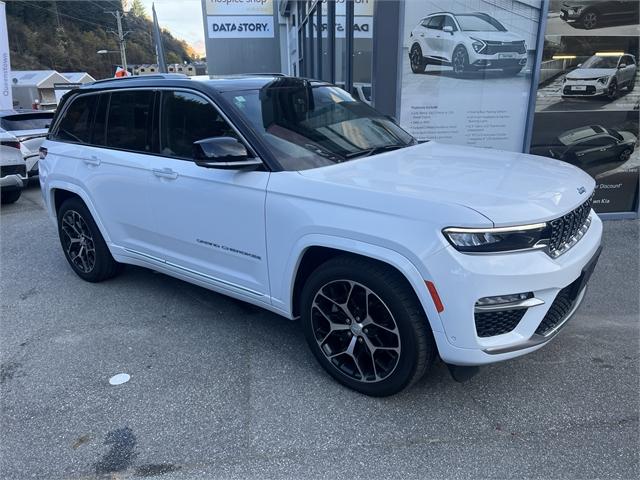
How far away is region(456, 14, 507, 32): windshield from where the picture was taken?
19.6 feet

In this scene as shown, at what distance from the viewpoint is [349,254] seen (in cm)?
276

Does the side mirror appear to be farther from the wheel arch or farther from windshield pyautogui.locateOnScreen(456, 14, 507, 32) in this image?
windshield pyautogui.locateOnScreen(456, 14, 507, 32)

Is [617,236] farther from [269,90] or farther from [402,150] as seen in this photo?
[269,90]

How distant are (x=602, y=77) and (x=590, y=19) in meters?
0.72

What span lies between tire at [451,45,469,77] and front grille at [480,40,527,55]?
0.25 meters

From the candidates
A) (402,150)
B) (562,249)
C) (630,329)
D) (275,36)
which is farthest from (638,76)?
(275,36)

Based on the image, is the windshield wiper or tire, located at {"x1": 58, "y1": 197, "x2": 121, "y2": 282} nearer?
the windshield wiper

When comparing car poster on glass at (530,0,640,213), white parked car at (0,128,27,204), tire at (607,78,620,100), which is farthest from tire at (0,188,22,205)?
tire at (607,78,620,100)

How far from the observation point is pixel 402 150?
3549mm

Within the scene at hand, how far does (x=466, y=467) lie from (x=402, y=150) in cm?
212

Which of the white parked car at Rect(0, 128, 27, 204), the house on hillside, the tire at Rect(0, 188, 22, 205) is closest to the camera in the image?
the white parked car at Rect(0, 128, 27, 204)

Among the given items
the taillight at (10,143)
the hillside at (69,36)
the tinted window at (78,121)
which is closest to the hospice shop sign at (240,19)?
the taillight at (10,143)

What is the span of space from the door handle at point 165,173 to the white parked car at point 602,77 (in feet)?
17.0

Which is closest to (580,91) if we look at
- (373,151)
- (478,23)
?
(478,23)
